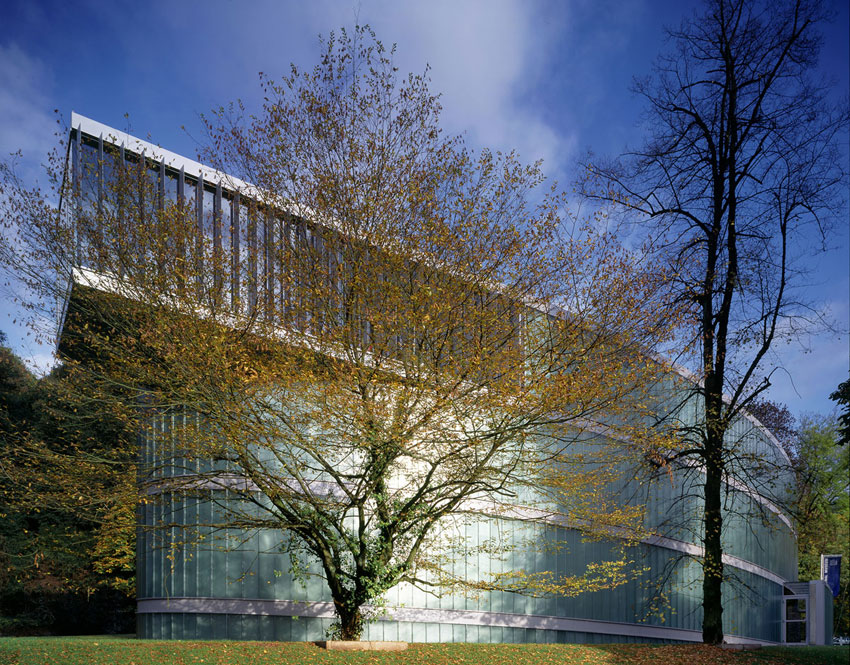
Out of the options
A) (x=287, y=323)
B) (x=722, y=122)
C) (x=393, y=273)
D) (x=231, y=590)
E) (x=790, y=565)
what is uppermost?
(x=722, y=122)

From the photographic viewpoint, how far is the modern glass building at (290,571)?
721 inches

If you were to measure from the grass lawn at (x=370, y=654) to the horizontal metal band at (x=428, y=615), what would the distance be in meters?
2.41

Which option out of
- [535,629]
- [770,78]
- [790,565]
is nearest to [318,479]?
[535,629]

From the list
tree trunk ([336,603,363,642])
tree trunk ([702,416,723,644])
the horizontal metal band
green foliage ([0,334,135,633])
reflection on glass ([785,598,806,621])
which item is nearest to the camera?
tree trunk ([336,603,363,642])

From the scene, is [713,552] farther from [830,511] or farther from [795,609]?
[830,511]

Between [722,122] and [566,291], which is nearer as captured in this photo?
[566,291]

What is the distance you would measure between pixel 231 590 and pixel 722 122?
17.7 metres

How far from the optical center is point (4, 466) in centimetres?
1625

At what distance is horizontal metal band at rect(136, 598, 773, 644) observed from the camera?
63.6 feet

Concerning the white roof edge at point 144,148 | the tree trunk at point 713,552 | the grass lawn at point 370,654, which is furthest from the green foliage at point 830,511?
the grass lawn at point 370,654

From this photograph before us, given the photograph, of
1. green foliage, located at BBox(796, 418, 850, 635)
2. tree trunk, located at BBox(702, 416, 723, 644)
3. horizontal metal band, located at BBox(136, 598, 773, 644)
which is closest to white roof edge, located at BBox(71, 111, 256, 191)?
horizontal metal band, located at BBox(136, 598, 773, 644)

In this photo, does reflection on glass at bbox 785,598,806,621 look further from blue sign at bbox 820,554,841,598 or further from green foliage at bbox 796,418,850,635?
green foliage at bbox 796,418,850,635

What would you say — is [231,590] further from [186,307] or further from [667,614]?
[667,614]

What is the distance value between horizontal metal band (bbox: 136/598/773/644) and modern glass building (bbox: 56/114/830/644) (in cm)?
3
